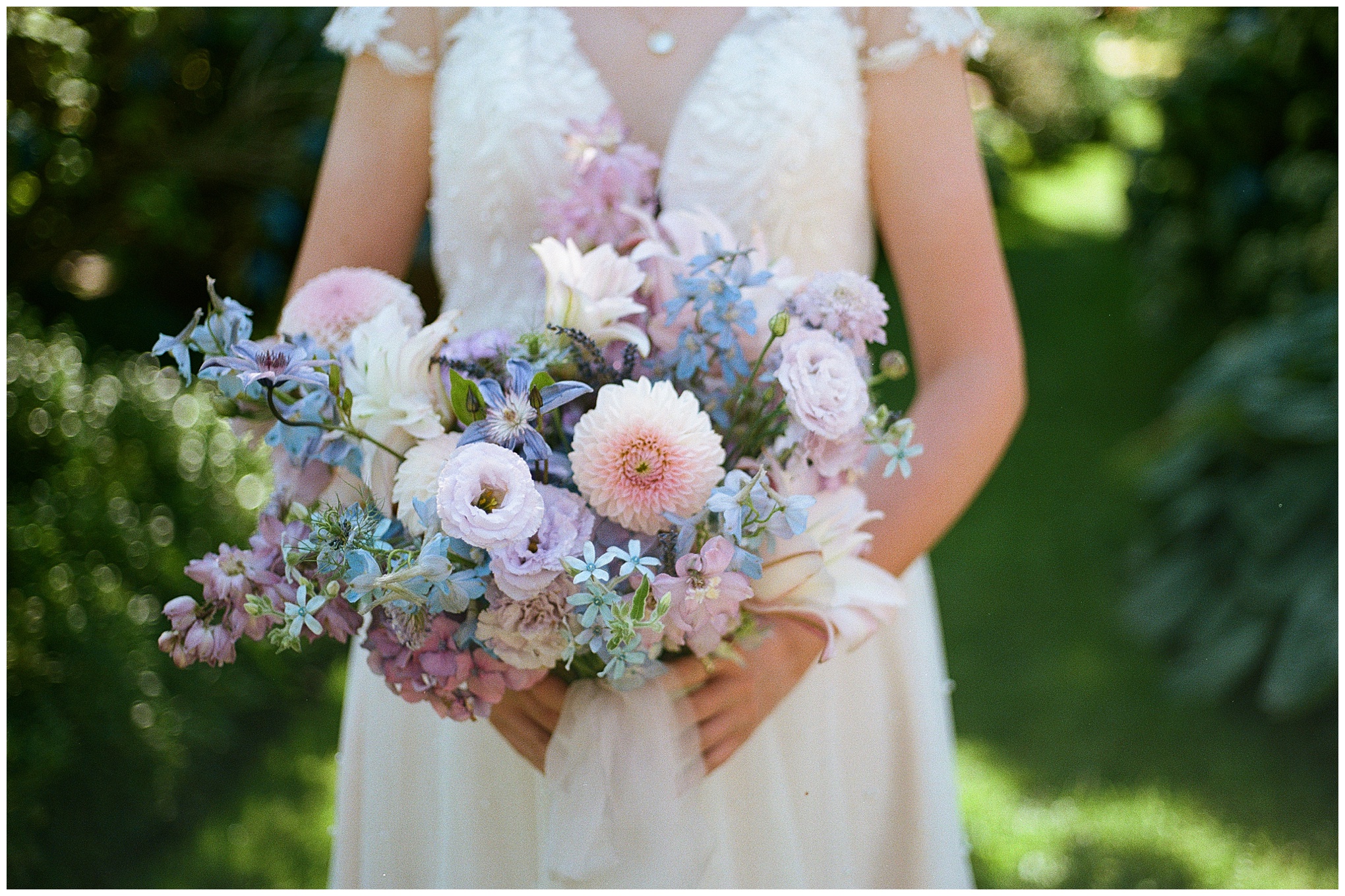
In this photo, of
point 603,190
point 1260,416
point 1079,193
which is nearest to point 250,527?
point 603,190

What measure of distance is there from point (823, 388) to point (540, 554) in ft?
0.94

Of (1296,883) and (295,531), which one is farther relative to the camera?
(1296,883)

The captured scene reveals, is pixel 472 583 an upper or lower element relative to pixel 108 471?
lower

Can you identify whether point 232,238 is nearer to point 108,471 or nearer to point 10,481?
point 108,471

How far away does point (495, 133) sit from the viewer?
1.52 metres

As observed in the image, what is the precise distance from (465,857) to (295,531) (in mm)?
723

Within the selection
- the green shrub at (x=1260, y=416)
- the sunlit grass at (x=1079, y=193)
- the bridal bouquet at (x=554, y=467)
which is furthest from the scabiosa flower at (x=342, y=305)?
the sunlit grass at (x=1079, y=193)

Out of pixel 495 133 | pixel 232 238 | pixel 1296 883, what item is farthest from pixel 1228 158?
pixel 495 133

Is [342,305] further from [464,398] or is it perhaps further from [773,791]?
[773,791]

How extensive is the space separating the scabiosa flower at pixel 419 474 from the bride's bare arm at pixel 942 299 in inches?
24.9

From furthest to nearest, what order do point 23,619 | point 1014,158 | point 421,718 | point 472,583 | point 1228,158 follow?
point 1014,158 → point 1228,158 → point 23,619 → point 421,718 → point 472,583

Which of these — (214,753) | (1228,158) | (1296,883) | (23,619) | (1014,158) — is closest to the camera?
(23,619)

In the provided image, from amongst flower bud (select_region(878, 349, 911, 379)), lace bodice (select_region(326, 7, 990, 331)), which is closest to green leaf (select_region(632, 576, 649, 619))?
flower bud (select_region(878, 349, 911, 379))

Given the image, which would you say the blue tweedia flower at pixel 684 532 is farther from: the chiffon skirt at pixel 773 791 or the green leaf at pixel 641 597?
the chiffon skirt at pixel 773 791
